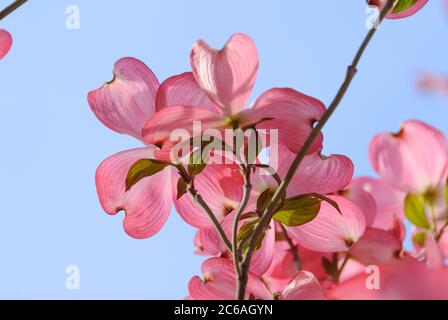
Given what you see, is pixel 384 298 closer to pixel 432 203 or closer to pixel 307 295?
pixel 307 295

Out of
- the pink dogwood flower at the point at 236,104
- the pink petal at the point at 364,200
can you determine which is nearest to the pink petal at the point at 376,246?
the pink petal at the point at 364,200

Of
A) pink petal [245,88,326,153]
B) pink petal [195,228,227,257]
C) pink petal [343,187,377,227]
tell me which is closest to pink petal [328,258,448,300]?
pink petal [245,88,326,153]

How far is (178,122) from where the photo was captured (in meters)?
0.51

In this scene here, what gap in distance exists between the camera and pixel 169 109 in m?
0.50

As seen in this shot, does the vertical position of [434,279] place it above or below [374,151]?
below

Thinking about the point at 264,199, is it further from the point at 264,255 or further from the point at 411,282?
the point at 411,282

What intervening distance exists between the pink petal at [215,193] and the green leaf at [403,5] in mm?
187

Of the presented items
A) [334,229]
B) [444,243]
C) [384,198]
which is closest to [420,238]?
[444,243]

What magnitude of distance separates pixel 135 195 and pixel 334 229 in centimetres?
18

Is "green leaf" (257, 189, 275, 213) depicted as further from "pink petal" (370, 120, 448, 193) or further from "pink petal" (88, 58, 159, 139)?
"pink petal" (370, 120, 448, 193)

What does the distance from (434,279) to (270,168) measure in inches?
10.9
